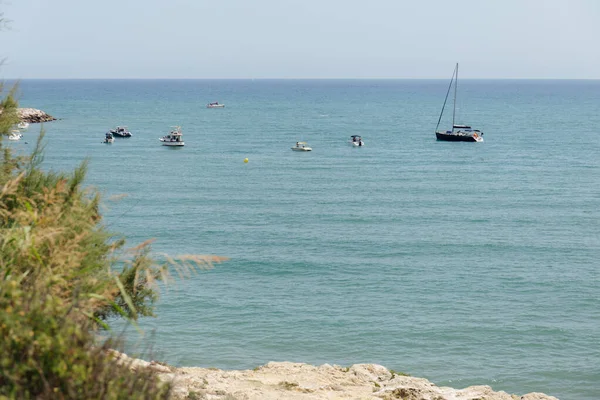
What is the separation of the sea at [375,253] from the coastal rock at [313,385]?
1791 millimetres

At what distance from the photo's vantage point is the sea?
2731 centimetres

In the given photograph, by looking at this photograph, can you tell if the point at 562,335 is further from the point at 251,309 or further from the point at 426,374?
the point at 251,309

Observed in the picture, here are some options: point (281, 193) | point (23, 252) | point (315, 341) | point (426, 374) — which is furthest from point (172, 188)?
point (23, 252)

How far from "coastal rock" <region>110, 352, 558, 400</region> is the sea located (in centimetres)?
179

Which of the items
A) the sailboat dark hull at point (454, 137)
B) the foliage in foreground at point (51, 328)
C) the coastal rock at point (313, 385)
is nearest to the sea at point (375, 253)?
the foliage in foreground at point (51, 328)

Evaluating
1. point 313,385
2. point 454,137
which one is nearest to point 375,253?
point 313,385

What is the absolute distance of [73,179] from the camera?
1301cm

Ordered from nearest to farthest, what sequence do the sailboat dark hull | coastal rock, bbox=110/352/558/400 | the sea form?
1. coastal rock, bbox=110/352/558/400
2. the sea
3. the sailboat dark hull

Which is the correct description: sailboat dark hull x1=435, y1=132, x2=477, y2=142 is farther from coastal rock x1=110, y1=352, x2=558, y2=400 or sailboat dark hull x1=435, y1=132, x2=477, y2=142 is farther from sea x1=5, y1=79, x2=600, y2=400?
coastal rock x1=110, y1=352, x2=558, y2=400

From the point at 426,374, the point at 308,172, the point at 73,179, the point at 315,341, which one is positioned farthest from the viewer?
the point at 308,172

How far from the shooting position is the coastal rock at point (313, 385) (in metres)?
15.2

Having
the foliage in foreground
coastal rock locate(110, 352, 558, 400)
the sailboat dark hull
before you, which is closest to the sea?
the foliage in foreground

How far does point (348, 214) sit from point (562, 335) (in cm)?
2408

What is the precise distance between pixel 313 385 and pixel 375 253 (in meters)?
24.6
